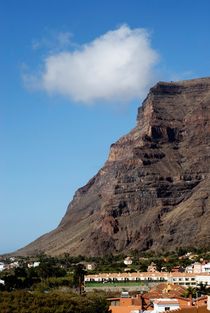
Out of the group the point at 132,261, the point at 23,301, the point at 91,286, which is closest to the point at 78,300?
the point at 23,301

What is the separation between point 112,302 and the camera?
245ft

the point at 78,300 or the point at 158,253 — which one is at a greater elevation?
the point at 158,253

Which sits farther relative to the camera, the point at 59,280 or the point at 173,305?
the point at 59,280

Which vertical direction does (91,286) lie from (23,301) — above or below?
above

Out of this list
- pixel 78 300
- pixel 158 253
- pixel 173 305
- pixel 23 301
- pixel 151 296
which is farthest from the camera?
pixel 158 253

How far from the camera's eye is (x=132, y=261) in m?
174

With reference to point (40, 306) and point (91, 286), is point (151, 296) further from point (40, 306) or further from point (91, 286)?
point (91, 286)

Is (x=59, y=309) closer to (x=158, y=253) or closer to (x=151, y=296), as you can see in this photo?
(x=151, y=296)

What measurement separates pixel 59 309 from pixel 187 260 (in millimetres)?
100223

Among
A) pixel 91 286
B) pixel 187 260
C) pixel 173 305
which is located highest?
pixel 187 260

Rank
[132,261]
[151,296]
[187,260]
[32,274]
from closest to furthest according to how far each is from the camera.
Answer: [151,296] < [32,274] < [187,260] < [132,261]

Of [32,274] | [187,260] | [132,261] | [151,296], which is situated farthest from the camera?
[132,261]

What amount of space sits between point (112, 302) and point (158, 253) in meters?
124

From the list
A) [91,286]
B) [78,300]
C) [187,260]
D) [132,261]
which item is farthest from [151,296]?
[132,261]
